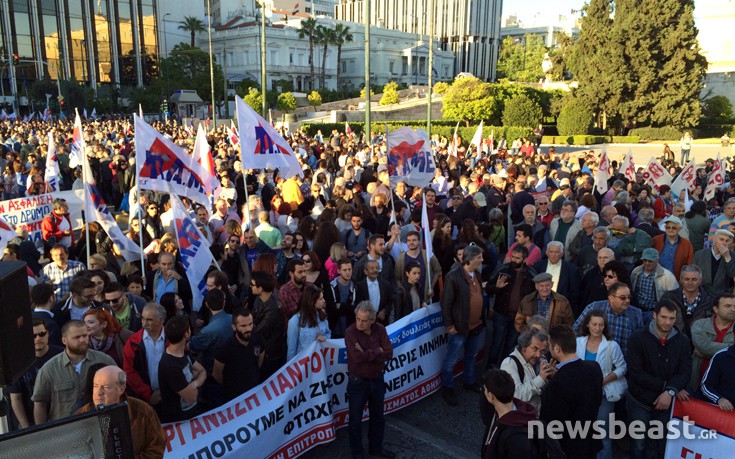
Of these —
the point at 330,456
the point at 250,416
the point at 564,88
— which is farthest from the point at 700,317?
the point at 564,88

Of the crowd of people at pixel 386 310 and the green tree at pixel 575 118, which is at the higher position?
the green tree at pixel 575 118

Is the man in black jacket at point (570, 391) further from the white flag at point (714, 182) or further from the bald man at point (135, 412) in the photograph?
the white flag at point (714, 182)

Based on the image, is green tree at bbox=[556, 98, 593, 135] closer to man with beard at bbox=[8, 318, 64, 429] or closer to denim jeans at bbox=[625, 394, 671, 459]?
denim jeans at bbox=[625, 394, 671, 459]

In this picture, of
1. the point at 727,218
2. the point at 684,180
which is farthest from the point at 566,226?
the point at 684,180

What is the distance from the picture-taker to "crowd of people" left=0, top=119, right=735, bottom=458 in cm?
383

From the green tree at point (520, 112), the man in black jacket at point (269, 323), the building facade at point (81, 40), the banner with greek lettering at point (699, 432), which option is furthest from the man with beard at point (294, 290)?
the building facade at point (81, 40)

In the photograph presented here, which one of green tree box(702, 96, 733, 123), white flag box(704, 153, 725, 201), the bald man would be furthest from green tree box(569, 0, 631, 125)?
the bald man

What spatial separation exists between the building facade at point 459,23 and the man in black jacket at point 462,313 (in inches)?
4852

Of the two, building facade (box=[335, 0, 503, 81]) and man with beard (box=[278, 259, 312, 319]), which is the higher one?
building facade (box=[335, 0, 503, 81])

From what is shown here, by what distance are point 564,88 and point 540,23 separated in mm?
127658

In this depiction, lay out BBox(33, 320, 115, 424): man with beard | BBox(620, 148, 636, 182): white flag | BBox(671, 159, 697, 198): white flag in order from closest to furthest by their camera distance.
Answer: BBox(33, 320, 115, 424): man with beard, BBox(671, 159, 697, 198): white flag, BBox(620, 148, 636, 182): white flag

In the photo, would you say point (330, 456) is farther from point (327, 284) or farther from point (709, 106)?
point (709, 106)

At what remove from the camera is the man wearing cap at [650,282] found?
224 inches

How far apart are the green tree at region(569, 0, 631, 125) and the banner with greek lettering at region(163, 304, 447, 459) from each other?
4240cm
